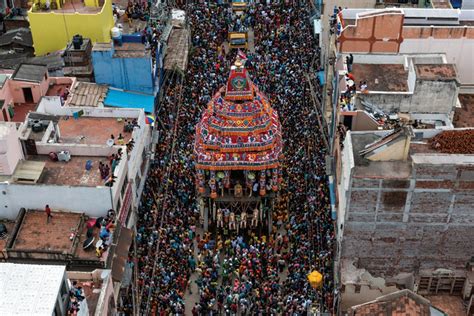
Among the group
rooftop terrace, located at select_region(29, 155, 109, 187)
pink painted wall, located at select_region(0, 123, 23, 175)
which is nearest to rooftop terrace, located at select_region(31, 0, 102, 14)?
rooftop terrace, located at select_region(29, 155, 109, 187)

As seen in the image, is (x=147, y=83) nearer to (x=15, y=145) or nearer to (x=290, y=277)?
(x=15, y=145)

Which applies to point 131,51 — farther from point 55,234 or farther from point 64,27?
point 55,234

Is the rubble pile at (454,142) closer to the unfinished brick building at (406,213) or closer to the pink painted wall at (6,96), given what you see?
the unfinished brick building at (406,213)

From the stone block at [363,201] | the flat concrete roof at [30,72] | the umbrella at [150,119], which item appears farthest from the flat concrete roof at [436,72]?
the flat concrete roof at [30,72]

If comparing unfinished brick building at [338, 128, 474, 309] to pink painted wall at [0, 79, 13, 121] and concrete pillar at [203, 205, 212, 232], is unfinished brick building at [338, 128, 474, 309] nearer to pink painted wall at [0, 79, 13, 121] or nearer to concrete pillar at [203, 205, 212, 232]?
concrete pillar at [203, 205, 212, 232]

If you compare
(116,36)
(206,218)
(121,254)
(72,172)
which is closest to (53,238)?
(121,254)

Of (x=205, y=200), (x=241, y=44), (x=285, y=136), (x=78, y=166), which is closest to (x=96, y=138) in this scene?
(x=78, y=166)
